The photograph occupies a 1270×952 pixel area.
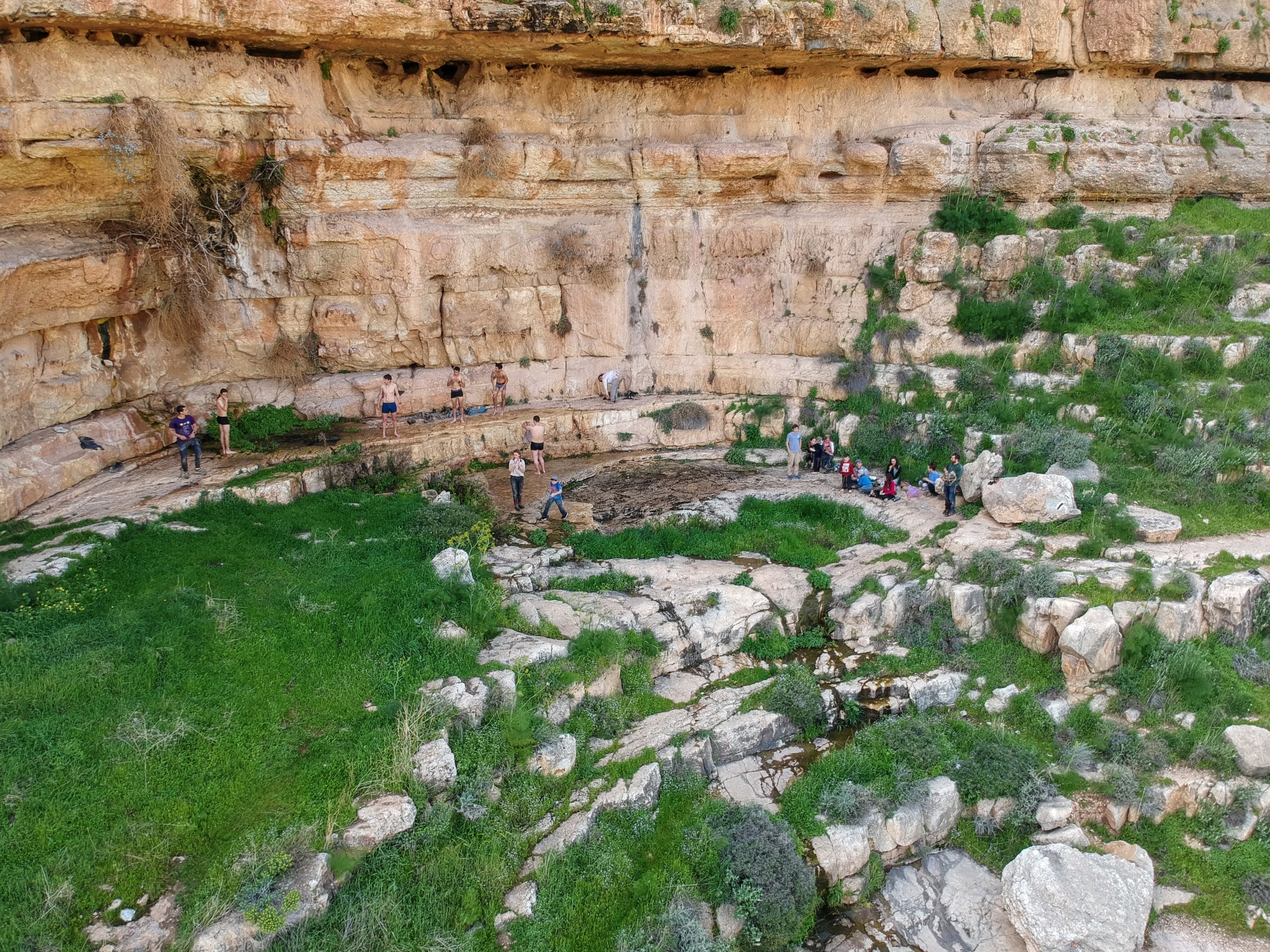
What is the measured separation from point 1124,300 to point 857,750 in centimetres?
1054

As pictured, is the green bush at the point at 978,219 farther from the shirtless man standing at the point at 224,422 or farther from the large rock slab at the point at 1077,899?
the shirtless man standing at the point at 224,422

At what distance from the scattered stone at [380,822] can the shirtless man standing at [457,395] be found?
9142 millimetres

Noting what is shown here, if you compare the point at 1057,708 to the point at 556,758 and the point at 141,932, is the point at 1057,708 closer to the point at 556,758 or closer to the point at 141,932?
the point at 556,758

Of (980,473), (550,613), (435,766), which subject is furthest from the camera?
(980,473)

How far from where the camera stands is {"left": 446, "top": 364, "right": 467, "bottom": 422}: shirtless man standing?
15578 millimetres

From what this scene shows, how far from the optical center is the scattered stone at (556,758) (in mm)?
8492

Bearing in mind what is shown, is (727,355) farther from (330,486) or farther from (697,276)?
(330,486)

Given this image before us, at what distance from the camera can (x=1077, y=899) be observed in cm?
750

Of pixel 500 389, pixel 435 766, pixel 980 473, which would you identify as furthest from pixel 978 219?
pixel 435 766

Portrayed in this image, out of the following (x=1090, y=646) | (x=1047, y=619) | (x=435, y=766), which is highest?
(x=435, y=766)

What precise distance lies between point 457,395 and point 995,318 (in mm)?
10350

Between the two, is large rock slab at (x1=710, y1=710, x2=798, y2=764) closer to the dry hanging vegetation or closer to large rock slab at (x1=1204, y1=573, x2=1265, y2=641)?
large rock slab at (x1=1204, y1=573, x2=1265, y2=641)

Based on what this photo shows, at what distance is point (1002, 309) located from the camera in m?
15.1

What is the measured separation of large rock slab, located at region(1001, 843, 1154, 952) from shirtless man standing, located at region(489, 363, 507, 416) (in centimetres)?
1168
